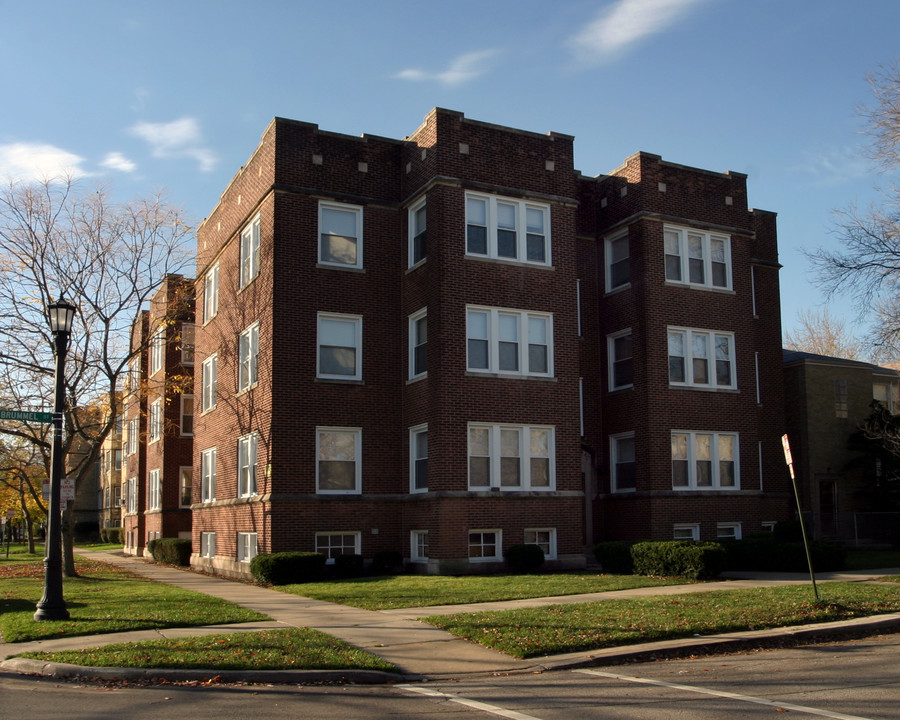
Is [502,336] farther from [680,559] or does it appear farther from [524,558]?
[680,559]

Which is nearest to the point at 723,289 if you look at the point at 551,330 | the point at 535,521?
the point at 551,330

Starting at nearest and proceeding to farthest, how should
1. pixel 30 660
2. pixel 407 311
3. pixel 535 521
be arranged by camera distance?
pixel 30 660, pixel 535 521, pixel 407 311

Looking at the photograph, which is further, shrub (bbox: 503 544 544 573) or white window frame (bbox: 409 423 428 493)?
white window frame (bbox: 409 423 428 493)

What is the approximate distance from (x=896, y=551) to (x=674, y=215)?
12.1 m

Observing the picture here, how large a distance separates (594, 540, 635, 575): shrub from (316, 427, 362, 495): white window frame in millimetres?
6266

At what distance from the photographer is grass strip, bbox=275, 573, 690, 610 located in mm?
16547

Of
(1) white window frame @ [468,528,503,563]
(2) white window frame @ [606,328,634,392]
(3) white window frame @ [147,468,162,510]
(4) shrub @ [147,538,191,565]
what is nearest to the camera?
(1) white window frame @ [468,528,503,563]

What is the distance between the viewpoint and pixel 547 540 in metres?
23.2

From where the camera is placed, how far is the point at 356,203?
24.5m

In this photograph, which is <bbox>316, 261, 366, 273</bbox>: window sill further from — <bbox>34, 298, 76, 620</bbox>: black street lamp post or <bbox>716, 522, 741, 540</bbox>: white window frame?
<bbox>716, 522, 741, 540</bbox>: white window frame

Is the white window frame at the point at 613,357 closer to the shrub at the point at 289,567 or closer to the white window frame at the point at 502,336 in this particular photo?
the white window frame at the point at 502,336

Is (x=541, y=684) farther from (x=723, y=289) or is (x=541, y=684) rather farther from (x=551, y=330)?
(x=723, y=289)

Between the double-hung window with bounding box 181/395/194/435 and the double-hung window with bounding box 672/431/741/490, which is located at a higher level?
the double-hung window with bounding box 181/395/194/435

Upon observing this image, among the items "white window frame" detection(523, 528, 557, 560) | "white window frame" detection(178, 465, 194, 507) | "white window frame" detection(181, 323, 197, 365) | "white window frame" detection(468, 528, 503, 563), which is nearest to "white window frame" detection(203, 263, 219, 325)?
"white window frame" detection(181, 323, 197, 365)
